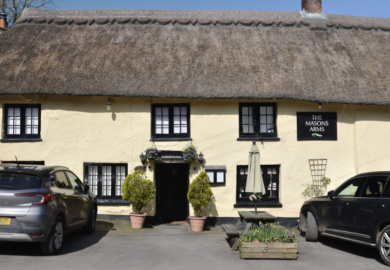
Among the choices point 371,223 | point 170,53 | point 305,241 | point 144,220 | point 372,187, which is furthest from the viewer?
point 170,53

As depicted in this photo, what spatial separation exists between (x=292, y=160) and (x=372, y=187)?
4458 millimetres

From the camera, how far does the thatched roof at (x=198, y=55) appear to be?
13.0 meters

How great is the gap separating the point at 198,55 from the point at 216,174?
4.13m

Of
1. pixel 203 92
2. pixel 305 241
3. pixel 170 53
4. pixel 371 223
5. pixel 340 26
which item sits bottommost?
pixel 305 241

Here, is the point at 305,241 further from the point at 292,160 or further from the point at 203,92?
the point at 203,92

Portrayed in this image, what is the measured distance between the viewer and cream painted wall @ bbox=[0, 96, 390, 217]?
43.5ft

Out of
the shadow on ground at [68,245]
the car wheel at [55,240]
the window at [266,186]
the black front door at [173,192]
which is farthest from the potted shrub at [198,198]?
the car wheel at [55,240]

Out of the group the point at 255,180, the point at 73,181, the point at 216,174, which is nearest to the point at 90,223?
the point at 73,181

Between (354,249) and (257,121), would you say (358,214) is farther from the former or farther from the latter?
(257,121)

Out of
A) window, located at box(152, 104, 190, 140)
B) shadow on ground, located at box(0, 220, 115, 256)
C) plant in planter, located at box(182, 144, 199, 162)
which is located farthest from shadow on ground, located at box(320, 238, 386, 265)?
shadow on ground, located at box(0, 220, 115, 256)

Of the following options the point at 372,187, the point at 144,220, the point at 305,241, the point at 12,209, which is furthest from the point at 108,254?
the point at 372,187

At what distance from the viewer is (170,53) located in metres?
14.3

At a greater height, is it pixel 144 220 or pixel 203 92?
pixel 203 92

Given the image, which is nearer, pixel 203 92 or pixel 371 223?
pixel 371 223
